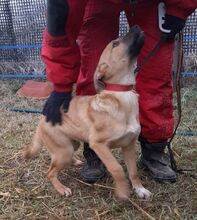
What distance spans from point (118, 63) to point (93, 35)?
1.47 feet

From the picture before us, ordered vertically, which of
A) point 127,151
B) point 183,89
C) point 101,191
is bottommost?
point 183,89

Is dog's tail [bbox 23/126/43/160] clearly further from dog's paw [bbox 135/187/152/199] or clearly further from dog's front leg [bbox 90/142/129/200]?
dog's paw [bbox 135/187/152/199]

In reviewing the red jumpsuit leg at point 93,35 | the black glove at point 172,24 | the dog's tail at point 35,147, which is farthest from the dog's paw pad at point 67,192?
the black glove at point 172,24

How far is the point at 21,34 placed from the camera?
6.52 metres

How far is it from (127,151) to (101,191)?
358 mm

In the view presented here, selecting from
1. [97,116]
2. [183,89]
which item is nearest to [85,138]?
[97,116]

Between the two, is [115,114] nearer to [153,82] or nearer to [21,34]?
[153,82]

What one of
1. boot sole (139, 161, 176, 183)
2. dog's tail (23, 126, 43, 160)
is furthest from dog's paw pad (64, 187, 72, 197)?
boot sole (139, 161, 176, 183)

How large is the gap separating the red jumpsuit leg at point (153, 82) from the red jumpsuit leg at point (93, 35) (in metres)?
0.16

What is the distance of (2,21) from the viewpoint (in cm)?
657

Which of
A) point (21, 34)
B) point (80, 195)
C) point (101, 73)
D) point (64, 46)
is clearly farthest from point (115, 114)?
point (21, 34)

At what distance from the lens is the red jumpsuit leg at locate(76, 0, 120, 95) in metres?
3.12

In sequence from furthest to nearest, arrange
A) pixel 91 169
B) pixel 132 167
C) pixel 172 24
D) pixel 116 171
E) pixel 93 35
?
1. pixel 91 169
2. pixel 93 35
3. pixel 132 167
4. pixel 172 24
5. pixel 116 171

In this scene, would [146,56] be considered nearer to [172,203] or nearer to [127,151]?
[127,151]
